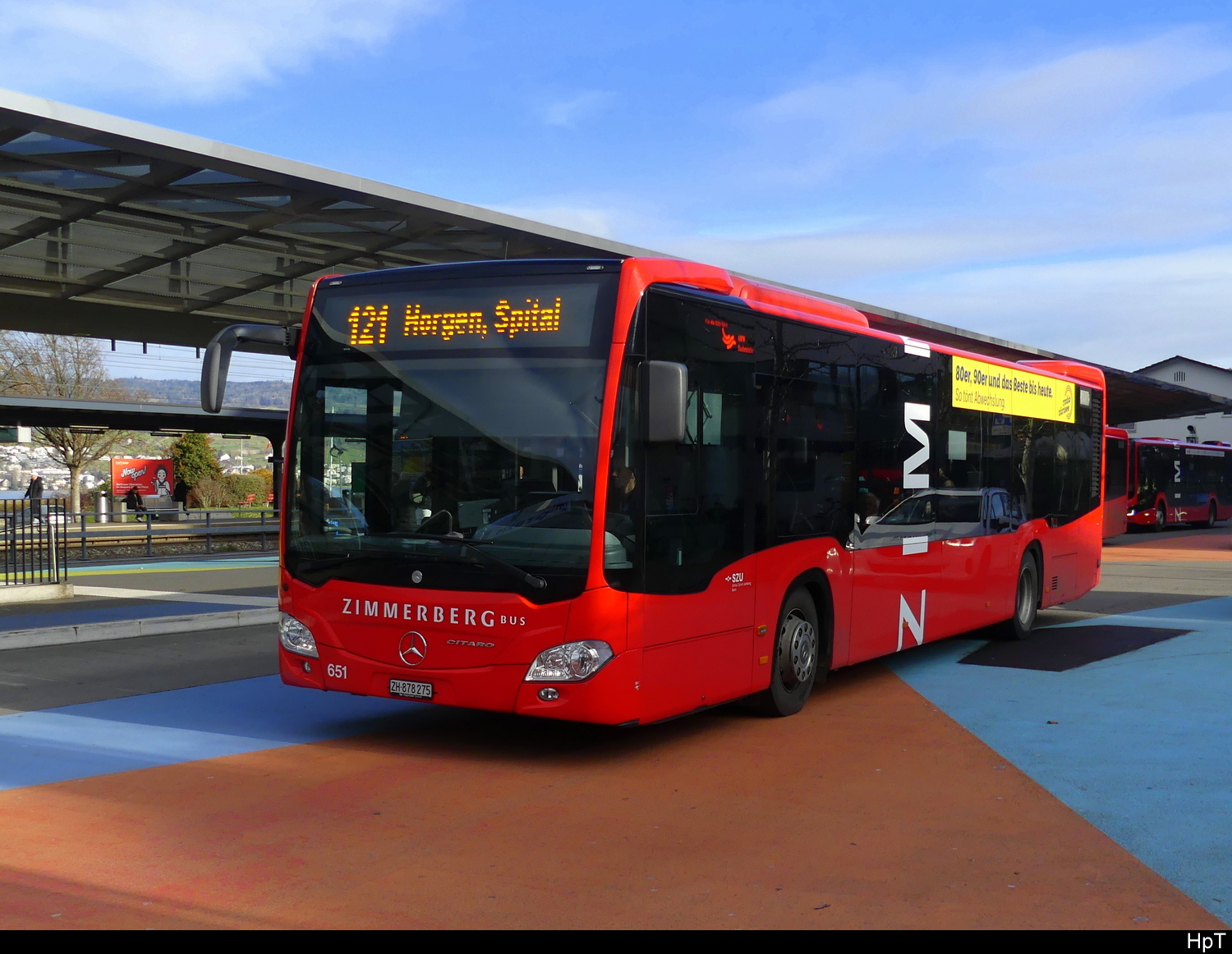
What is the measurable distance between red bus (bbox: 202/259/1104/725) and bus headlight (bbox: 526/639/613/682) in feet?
0.03

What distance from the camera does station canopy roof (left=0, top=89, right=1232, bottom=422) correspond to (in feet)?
39.2

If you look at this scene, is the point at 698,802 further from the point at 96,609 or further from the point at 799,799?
the point at 96,609

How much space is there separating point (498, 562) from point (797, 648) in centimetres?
261

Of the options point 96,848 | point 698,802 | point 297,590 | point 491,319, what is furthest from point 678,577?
point 96,848

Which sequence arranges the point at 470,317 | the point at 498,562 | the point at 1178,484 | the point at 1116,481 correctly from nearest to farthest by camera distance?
the point at 498,562, the point at 470,317, the point at 1116,481, the point at 1178,484

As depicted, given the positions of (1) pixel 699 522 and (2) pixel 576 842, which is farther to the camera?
(1) pixel 699 522

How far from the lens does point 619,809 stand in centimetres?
630

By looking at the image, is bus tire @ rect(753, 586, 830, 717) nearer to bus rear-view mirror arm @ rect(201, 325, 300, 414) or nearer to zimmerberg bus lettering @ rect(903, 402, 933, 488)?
zimmerberg bus lettering @ rect(903, 402, 933, 488)

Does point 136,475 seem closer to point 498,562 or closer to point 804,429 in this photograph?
point 804,429

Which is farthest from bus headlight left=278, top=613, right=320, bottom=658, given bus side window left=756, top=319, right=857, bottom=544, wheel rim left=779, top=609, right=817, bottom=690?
wheel rim left=779, top=609, right=817, bottom=690

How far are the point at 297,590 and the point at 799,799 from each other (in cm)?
330

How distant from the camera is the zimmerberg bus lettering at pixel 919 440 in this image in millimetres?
10172

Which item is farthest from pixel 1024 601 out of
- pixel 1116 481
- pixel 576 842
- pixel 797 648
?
pixel 1116 481

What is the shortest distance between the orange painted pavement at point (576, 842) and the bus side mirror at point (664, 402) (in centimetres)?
193
